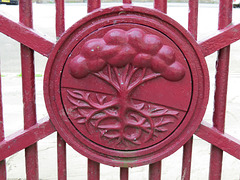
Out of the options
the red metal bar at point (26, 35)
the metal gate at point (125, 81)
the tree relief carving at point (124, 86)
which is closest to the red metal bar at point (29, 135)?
the metal gate at point (125, 81)

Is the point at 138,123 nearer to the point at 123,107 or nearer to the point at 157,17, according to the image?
the point at 123,107

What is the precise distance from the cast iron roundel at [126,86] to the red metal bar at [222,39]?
0.17 feet

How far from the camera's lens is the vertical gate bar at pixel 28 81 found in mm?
1182

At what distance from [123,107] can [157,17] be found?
0.35 m

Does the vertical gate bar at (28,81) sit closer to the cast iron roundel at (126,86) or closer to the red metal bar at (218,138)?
the cast iron roundel at (126,86)

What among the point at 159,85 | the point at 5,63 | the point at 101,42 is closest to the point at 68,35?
the point at 101,42

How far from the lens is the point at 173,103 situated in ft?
3.82

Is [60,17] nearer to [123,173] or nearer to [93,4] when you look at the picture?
[93,4]

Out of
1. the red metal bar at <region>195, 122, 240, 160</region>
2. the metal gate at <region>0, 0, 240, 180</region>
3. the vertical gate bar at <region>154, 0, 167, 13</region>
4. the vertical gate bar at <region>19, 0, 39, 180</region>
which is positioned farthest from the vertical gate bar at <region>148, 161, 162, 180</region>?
the vertical gate bar at <region>154, 0, 167, 13</region>

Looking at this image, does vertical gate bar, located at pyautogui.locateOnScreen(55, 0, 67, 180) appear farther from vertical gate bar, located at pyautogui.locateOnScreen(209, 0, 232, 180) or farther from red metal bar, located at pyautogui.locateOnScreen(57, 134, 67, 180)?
vertical gate bar, located at pyautogui.locateOnScreen(209, 0, 232, 180)

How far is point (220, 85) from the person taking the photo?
48.1 inches

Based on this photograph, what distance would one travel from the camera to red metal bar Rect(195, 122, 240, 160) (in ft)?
4.03

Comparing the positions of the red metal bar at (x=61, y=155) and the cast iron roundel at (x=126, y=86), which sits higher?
the cast iron roundel at (x=126, y=86)

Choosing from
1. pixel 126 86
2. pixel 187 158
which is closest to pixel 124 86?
pixel 126 86
